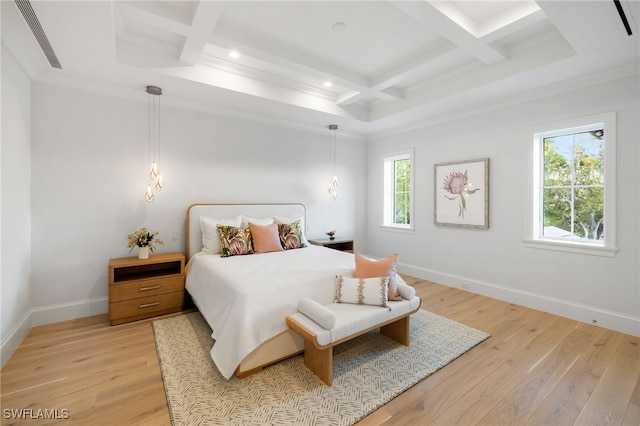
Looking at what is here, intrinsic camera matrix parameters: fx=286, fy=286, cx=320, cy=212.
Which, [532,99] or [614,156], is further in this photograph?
[532,99]

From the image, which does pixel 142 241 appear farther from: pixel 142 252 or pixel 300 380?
pixel 300 380

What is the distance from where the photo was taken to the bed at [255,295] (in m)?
2.08

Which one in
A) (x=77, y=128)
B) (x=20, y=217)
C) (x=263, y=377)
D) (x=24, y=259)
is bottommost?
(x=263, y=377)

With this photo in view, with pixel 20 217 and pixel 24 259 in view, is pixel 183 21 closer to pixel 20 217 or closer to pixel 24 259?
pixel 20 217

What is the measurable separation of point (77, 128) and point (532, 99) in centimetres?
521

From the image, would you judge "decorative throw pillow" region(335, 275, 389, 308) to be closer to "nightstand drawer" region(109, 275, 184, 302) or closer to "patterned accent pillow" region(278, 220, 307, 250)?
"patterned accent pillow" region(278, 220, 307, 250)

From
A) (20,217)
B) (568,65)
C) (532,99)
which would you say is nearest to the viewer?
(20,217)

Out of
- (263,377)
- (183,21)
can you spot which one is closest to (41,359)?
(263,377)

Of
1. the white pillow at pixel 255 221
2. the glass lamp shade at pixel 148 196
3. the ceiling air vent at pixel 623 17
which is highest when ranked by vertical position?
the ceiling air vent at pixel 623 17

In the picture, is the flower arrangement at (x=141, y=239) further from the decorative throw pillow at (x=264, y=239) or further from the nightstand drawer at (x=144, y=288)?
the decorative throw pillow at (x=264, y=239)

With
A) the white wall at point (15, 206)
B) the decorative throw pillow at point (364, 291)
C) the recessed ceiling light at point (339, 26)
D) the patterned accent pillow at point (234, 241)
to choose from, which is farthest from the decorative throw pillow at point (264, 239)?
the recessed ceiling light at point (339, 26)

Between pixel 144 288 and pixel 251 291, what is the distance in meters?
1.63

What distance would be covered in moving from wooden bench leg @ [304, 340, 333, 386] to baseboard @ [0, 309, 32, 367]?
2.34 metres

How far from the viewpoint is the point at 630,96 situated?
2.80m
